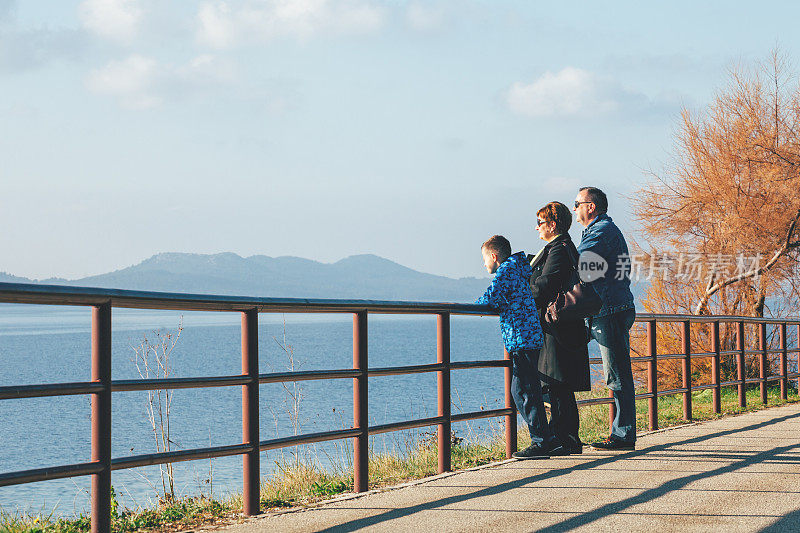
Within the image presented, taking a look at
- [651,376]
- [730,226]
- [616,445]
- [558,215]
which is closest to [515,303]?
[558,215]

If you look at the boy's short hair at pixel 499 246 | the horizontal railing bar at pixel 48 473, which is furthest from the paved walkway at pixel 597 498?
the boy's short hair at pixel 499 246

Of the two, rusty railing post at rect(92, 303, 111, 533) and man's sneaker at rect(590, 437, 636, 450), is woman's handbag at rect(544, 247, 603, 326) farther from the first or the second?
rusty railing post at rect(92, 303, 111, 533)

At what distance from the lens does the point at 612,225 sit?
302 inches

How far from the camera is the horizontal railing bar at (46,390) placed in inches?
167

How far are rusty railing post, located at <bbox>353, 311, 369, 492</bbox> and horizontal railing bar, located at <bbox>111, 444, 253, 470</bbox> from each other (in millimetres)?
984

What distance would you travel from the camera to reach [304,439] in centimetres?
587

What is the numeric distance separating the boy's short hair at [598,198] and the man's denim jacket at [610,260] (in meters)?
0.08

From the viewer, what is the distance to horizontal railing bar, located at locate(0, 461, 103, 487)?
427 centimetres

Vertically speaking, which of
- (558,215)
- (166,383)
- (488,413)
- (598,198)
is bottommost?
(488,413)

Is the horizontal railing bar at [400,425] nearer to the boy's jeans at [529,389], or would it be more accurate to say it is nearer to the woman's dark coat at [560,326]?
the boy's jeans at [529,389]

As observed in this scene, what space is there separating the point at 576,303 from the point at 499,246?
2.41ft

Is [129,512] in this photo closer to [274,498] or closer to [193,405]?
[274,498]

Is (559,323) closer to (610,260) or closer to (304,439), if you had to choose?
(610,260)

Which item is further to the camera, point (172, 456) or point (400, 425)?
point (400, 425)
